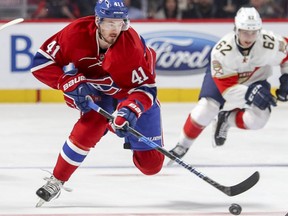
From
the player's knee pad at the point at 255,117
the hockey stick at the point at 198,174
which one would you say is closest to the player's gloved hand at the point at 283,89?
the player's knee pad at the point at 255,117

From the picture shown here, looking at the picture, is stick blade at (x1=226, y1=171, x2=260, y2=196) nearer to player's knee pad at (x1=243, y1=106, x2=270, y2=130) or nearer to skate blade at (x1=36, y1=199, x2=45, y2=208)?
skate blade at (x1=36, y1=199, x2=45, y2=208)

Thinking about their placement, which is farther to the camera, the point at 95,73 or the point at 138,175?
the point at 138,175

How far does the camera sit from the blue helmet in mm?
4363

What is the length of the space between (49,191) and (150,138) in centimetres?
58

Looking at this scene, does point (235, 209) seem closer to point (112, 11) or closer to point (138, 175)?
point (112, 11)

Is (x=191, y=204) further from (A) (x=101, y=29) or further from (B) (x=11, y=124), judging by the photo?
(B) (x=11, y=124)

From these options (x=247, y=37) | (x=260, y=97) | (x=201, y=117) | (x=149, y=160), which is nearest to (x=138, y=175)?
(x=149, y=160)

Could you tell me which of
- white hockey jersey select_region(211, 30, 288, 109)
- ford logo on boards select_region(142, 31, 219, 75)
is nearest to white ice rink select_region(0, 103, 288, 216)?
white hockey jersey select_region(211, 30, 288, 109)

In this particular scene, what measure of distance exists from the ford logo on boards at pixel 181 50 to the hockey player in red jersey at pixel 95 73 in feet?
13.8

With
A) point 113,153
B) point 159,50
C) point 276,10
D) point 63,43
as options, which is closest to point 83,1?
point 159,50

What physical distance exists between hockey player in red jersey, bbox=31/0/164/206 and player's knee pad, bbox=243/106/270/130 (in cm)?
160

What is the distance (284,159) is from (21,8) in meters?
3.74

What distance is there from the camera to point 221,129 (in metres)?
6.33

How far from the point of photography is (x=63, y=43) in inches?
177
